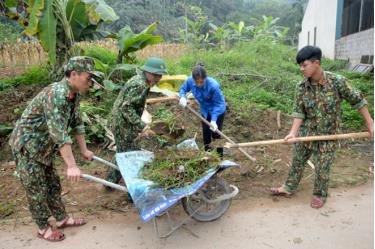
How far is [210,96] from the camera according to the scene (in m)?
4.95

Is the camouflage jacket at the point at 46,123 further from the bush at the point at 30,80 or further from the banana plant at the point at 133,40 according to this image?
the bush at the point at 30,80

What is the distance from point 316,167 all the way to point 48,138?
2.99 meters

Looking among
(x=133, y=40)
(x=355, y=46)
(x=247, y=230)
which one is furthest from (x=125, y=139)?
(x=355, y=46)

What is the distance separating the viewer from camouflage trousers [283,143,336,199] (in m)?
3.92

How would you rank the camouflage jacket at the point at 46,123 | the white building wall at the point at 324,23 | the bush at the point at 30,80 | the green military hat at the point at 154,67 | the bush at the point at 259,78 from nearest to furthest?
1. the camouflage jacket at the point at 46,123
2. the green military hat at the point at 154,67
3. the bush at the point at 259,78
4. the bush at the point at 30,80
5. the white building wall at the point at 324,23

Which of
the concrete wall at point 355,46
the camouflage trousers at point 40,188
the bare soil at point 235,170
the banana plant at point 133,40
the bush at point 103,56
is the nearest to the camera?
the camouflage trousers at point 40,188

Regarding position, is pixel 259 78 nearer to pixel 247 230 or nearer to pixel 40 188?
pixel 247 230

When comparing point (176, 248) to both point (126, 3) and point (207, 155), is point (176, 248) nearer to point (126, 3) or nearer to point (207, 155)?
point (207, 155)

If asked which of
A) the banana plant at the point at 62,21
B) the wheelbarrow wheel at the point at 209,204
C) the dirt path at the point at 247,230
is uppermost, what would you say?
the banana plant at the point at 62,21

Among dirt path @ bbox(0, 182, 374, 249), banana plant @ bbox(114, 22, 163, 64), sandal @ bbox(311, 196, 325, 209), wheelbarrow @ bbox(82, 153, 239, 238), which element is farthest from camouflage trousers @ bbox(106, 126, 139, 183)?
banana plant @ bbox(114, 22, 163, 64)

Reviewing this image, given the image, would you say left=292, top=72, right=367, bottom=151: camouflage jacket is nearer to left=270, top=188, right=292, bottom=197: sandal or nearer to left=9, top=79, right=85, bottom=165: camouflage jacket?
left=270, top=188, right=292, bottom=197: sandal

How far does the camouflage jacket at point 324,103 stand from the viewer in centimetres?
372

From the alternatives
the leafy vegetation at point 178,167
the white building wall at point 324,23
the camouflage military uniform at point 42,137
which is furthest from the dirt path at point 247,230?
the white building wall at point 324,23

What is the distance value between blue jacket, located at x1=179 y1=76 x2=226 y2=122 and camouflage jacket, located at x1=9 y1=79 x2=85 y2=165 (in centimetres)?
201
